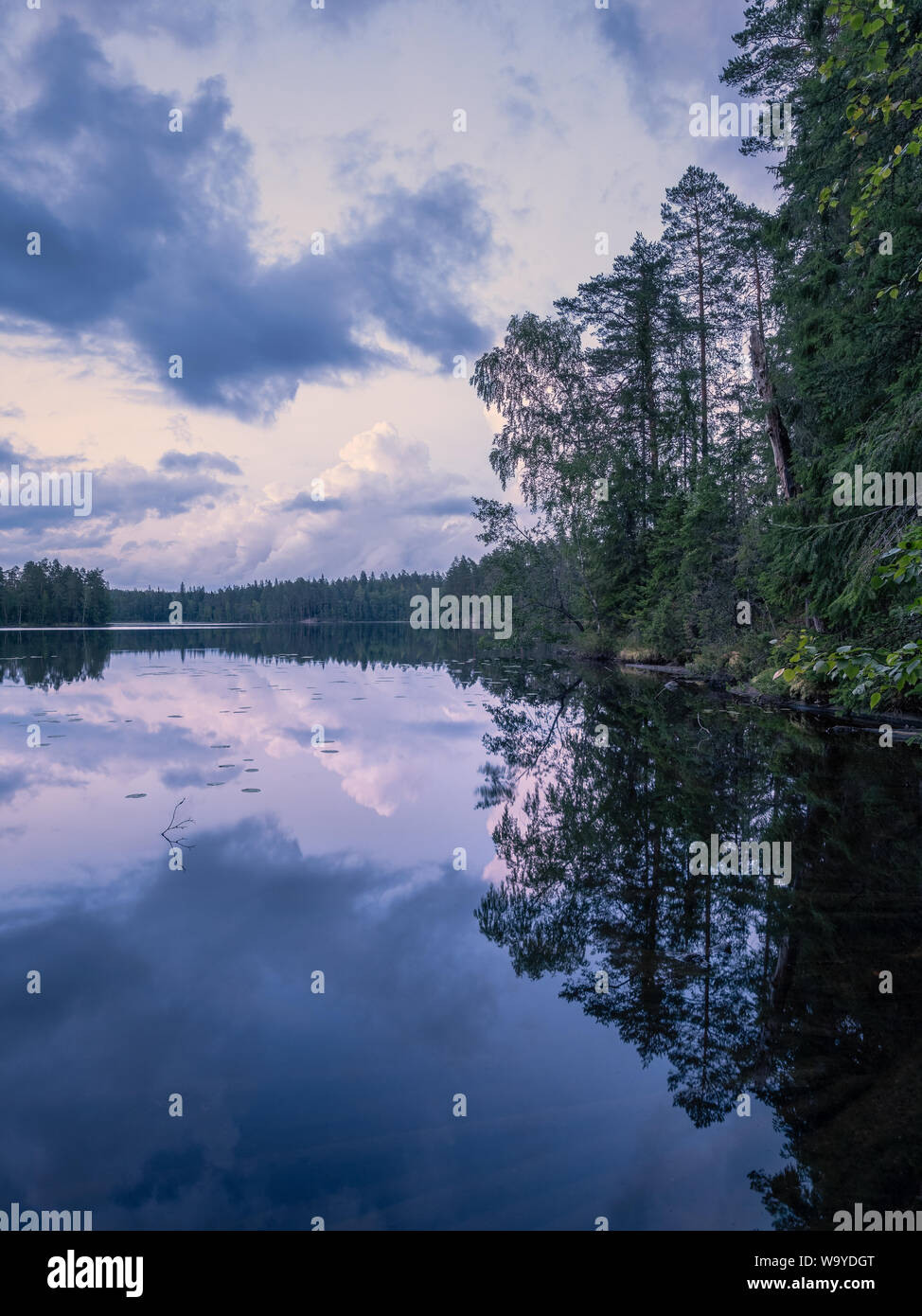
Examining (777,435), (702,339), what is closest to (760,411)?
(777,435)

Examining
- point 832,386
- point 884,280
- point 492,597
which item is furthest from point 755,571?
point 492,597

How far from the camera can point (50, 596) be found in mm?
118250

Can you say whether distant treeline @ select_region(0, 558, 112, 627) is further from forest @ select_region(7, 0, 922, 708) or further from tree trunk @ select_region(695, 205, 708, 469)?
tree trunk @ select_region(695, 205, 708, 469)

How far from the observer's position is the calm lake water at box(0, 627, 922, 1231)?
10.1 ft

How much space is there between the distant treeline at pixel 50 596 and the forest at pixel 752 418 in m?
107

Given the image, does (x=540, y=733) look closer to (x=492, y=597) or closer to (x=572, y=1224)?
(x=572, y=1224)

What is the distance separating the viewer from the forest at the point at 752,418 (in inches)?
406

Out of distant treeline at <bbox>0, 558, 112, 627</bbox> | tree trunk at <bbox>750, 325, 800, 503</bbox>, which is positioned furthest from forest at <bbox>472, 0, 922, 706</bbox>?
distant treeline at <bbox>0, 558, 112, 627</bbox>

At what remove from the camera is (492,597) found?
38312mm

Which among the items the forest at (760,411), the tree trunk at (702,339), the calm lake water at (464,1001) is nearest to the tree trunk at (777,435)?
the forest at (760,411)

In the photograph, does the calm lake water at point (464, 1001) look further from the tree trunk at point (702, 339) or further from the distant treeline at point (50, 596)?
the distant treeline at point (50, 596)

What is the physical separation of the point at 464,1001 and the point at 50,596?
134286 mm

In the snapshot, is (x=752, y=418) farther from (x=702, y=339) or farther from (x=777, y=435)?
(x=702, y=339)

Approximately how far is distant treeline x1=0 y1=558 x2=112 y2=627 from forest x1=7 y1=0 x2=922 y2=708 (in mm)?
107412
